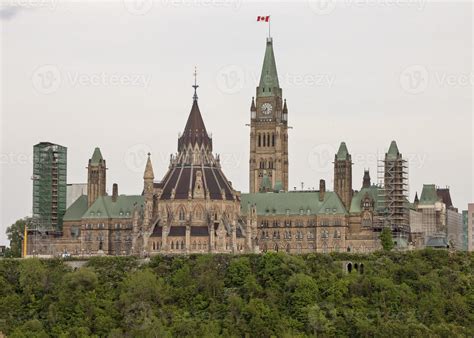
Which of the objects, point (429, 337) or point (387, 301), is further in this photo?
point (387, 301)

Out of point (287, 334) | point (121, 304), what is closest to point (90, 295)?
point (121, 304)

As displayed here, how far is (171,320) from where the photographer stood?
7554 inches

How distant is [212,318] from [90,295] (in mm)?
16911

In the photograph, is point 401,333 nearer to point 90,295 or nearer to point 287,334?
point 287,334

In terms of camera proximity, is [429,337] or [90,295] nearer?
[429,337]

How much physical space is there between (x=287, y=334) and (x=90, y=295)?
29.1 meters

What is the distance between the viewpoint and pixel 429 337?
181 meters

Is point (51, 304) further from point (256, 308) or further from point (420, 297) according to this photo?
point (420, 297)

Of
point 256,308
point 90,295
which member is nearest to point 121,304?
point 90,295

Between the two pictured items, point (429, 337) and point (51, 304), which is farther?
point (51, 304)

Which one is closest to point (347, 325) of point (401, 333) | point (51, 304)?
point (401, 333)

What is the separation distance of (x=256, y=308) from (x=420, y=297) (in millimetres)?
22082

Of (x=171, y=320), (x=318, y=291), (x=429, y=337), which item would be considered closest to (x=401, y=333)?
(x=429, y=337)

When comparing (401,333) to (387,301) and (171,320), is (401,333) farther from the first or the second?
(171,320)
